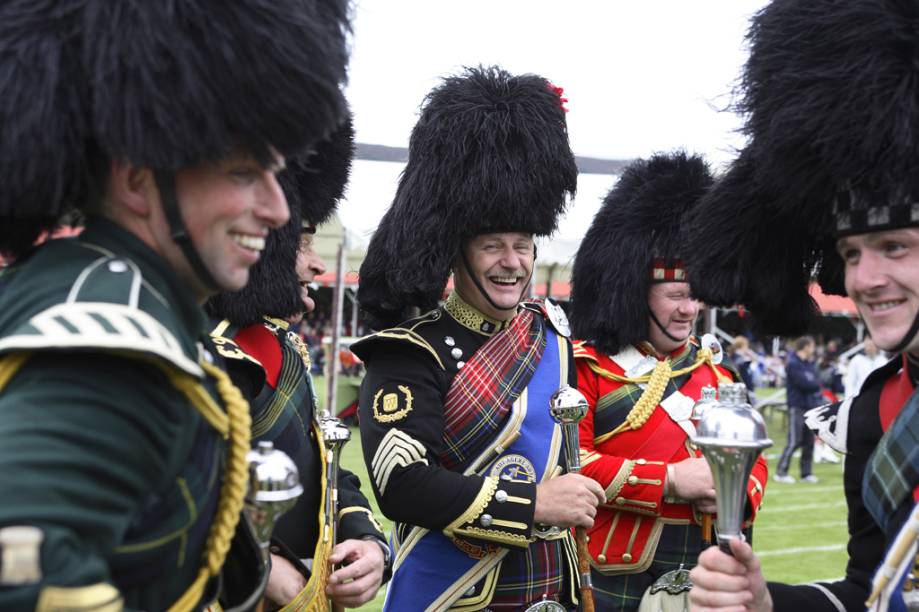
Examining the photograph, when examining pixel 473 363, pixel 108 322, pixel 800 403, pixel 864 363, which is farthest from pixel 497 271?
pixel 800 403

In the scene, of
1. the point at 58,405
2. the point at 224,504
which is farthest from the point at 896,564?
the point at 58,405

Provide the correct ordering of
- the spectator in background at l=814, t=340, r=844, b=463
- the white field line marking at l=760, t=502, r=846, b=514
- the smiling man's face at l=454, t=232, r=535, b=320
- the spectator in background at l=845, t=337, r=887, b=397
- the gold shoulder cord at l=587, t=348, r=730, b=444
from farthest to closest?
the spectator in background at l=814, t=340, r=844, b=463 < the spectator in background at l=845, t=337, r=887, b=397 < the white field line marking at l=760, t=502, r=846, b=514 < the gold shoulder cord at l=587, t=348, r=730, b=444 < the smiling man's face at l=454, t=232, r=535, b=320

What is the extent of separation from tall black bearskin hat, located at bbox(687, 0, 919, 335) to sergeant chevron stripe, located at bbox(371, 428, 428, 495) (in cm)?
102

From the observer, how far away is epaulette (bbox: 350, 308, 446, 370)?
9.59ft

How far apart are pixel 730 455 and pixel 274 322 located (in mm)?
1487

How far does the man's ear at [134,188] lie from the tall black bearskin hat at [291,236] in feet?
2.93

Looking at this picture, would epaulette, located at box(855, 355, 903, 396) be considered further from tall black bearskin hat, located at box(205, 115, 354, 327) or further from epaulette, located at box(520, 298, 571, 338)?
tall black bearskin hat, located at box(205, 115, 354, 327)

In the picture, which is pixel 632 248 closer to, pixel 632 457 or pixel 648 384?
pixel 648 384

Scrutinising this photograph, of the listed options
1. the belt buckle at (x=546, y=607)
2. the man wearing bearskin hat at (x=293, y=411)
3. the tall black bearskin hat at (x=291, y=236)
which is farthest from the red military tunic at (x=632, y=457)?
the tall black bearskin hat at (x=291, y=236)

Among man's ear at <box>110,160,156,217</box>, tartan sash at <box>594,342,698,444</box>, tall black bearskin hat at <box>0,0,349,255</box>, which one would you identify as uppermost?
tall black bearskin hat at <box>0,0,349,255</box>

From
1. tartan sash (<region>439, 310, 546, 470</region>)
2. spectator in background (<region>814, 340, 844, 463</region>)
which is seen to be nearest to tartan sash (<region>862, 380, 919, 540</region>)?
tartan sash (<region>439, 310, 546, 470</region>)

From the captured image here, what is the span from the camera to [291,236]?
9.24 ft

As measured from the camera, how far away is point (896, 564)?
5.98 ft

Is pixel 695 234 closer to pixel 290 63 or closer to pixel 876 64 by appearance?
pixel 876 64
